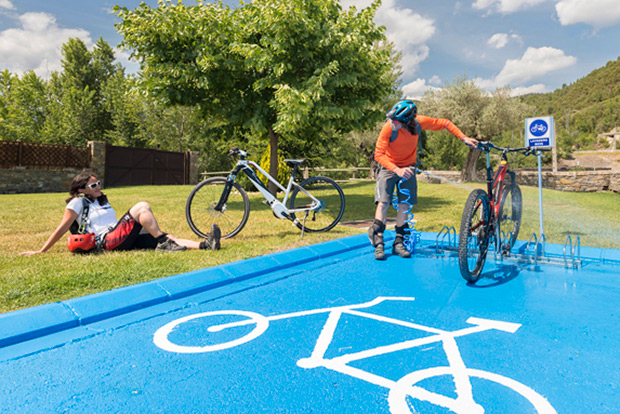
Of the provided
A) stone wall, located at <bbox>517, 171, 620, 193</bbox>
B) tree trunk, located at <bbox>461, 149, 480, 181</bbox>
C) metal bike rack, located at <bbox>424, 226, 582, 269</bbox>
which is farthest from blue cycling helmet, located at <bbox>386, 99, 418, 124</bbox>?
tree trunk, located at <bbox>461, 149, 480, 181</bbox>

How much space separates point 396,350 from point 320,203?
14.6 ft

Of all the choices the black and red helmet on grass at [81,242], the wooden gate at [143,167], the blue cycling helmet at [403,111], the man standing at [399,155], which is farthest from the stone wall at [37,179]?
the blue cycling helmet at [403,111]

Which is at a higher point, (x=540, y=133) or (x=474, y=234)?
(x=540, y=133)

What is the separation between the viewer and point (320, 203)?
678 centimetres

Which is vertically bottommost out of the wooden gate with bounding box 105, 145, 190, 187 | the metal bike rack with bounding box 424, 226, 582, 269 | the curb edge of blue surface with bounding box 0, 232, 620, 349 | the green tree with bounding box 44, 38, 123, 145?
the curb edge of blue surface with bounding box 0, 232, 620, 349

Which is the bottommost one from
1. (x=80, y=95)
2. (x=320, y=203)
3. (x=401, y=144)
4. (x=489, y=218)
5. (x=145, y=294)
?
(x=145, y=294)

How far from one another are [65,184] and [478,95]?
1054 inches

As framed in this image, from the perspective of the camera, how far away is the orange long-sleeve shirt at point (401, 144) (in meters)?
4.95

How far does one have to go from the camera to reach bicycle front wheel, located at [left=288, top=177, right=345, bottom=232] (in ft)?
22.0

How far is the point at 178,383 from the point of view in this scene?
209 centimetres

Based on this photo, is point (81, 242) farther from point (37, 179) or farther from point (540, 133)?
point (37, 179)

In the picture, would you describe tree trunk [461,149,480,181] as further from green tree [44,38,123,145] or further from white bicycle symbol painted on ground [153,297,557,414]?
green tree [44,38,123,145]

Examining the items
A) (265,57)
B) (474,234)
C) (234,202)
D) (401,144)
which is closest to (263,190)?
(234,202)

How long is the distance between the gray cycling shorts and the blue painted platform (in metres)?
1.42
